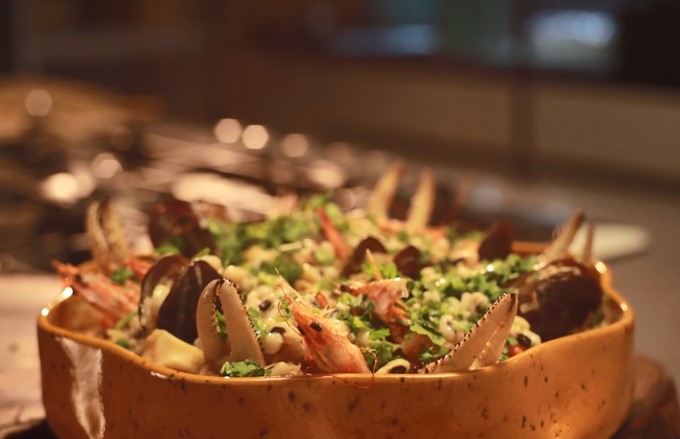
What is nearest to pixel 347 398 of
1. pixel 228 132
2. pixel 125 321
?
pixel 125 321

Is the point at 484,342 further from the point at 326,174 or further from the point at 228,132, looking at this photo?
the point at 228,132

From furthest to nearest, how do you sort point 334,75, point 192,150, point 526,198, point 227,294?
point 334,75 < point 192,150 < point 526,198 < point 227,294

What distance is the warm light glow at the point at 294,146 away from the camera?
2785mm

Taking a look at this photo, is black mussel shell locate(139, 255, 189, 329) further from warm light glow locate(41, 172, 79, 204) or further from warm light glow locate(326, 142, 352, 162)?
warm light glow locate(326, 142, 352, 162)

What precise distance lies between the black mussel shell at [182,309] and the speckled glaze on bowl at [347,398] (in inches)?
2.1

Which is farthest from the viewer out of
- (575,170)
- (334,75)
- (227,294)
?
(334,75)

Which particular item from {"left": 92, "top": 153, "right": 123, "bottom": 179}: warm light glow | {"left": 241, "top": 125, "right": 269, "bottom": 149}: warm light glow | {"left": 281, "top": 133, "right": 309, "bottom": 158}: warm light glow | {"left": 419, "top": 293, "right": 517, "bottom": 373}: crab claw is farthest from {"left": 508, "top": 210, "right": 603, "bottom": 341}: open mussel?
{"left": 241, "top": 125, "right": 269, "bottom": 149}: warm light glow

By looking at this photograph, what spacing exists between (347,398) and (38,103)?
7.92 feet

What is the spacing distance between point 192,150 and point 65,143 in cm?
36

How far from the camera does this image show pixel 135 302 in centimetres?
109

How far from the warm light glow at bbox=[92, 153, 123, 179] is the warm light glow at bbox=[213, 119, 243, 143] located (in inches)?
16.2

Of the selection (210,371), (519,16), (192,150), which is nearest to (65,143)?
(192,150)

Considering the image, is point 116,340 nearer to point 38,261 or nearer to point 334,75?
point 38,261

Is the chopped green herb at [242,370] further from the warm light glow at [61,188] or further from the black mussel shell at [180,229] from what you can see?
the warm light glow at [61,188]
